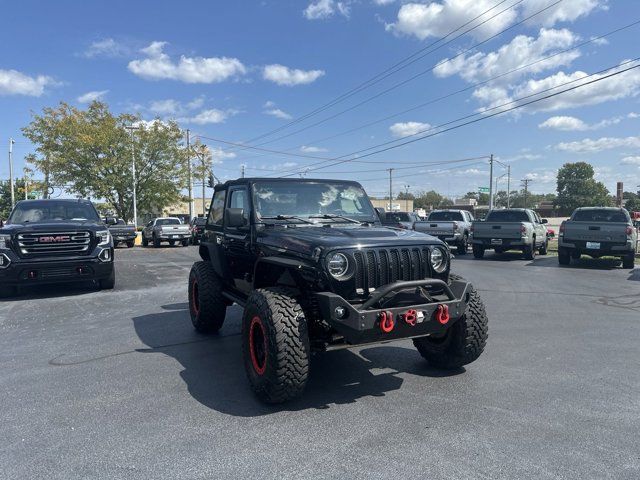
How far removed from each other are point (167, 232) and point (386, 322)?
75.4 ft

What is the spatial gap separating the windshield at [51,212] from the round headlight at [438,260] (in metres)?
8.11

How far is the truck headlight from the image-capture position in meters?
4.37

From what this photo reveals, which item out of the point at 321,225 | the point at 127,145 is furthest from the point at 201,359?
the point at 127,145

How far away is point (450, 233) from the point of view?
60.8 ft

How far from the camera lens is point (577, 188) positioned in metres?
90.8

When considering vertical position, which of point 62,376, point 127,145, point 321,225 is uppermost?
point 127,145

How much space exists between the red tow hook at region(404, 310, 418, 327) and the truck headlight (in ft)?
2.15

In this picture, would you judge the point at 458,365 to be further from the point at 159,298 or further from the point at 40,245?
the point at 40,245

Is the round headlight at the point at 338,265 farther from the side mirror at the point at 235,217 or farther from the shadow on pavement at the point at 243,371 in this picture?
the side mirror at the point at 235,217

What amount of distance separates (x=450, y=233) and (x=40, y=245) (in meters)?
13.9

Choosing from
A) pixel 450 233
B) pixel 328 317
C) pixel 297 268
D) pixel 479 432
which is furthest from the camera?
pixel 450 233

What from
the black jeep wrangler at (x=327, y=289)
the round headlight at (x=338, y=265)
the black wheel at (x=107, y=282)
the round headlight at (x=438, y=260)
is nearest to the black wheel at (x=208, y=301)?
the black jeep wrangler at (x=327, y=289)

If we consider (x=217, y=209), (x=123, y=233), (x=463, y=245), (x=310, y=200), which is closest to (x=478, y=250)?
(x=463, y=245)

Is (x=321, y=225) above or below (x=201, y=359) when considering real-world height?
above
